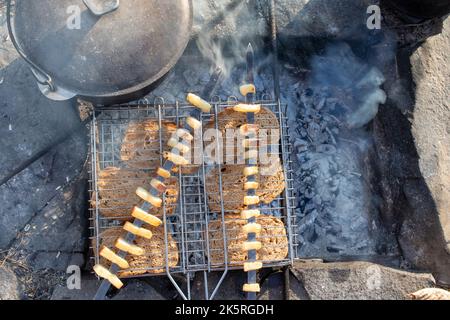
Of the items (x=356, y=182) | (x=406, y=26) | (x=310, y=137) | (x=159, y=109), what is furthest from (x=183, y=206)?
(x=406, y=26)

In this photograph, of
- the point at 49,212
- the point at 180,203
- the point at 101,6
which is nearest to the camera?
the point at 101,6

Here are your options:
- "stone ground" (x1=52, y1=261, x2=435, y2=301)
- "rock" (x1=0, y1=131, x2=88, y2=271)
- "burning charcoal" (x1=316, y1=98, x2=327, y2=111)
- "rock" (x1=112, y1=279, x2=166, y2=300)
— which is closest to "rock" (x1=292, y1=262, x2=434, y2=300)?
"stone ground" (x1=52, y1=261, x2=435, y2=301)

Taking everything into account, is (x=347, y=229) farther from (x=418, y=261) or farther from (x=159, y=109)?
(x=159, y=109)

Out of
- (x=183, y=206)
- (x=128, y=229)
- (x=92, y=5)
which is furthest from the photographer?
(x=183, y=206)

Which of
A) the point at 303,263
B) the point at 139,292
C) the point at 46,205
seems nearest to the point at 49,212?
the point at 46,205

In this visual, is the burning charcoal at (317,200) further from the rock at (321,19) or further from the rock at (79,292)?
the rock at (79,292)

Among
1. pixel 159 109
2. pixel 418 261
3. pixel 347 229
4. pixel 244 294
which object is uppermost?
pixel 159 109

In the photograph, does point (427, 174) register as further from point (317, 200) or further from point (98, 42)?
point (98, 42)
